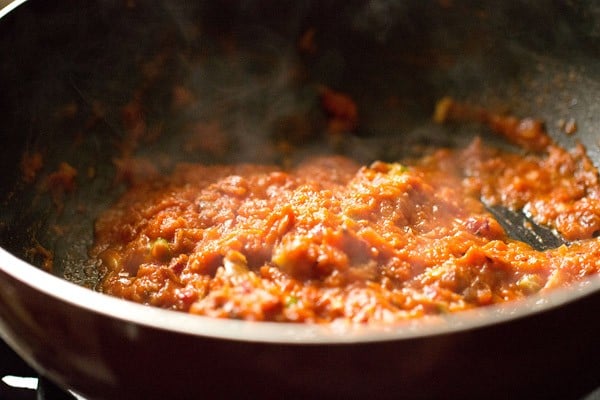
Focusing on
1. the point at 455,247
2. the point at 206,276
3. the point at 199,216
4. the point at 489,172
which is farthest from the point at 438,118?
the point at 206,276

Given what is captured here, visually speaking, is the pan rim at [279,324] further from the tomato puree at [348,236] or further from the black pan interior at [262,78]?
the black pan interior at [262,78]

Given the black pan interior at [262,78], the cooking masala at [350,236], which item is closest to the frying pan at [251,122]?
the black pan interior at [262,78]

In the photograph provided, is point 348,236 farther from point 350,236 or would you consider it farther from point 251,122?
point 251,122

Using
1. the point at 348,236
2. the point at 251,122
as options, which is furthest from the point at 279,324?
the point at 251,122

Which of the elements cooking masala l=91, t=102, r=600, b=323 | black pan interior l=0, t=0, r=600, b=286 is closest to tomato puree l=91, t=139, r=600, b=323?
cooking masala l=91, t=102, r=600, b=323

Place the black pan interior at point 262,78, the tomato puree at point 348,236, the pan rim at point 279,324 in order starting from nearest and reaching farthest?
the pan rim at point 279,324, the tomato puree at point 348,236, the black pan interior at point 262,78

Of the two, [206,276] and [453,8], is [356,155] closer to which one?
[453,8]
